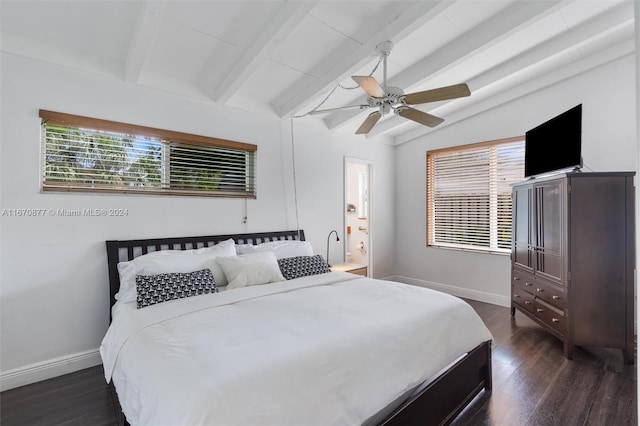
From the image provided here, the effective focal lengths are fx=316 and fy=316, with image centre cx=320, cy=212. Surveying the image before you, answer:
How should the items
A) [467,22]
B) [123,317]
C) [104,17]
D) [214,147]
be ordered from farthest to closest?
[214,147] → [467,22] → [104,17] → [123,317]

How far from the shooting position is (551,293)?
10.00ft

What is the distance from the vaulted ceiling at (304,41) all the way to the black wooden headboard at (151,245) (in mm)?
1472

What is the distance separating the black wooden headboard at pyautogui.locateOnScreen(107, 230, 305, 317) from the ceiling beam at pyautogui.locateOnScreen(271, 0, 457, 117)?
155 cm

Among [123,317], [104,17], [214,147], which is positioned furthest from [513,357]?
[104,17]

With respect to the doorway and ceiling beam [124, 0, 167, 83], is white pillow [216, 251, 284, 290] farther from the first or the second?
the doorway

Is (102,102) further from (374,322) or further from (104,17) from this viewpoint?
(374,322)

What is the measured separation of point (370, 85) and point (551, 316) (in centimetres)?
278

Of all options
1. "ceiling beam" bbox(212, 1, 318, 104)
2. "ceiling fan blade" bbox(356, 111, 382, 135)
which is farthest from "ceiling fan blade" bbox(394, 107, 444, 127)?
"ceiling beam" bbox(212, 1, 318, 104)

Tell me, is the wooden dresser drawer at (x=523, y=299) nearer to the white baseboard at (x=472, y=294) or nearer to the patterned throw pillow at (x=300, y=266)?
the white baseboard at (x=472, y=294)

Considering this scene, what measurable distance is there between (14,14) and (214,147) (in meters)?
1.74

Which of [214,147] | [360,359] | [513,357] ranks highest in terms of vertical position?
[214,147]

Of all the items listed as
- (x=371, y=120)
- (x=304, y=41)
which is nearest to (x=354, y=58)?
(x=304, y=41)

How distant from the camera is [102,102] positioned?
2.79 meters

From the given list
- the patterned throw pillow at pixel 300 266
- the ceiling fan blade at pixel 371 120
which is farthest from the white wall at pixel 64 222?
the ceiling fan blade at pixel 371 120
